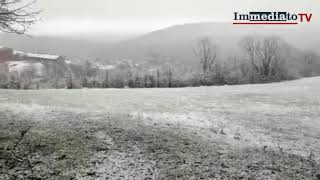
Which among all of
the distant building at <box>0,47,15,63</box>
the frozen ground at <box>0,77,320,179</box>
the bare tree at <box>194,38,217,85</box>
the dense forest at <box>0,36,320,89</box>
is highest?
the distant building at <box>0,47,15,63</box>

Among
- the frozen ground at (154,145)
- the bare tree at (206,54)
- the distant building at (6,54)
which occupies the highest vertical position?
the distant building at (6,54)

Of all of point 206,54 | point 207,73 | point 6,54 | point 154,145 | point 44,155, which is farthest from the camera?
point 6,54

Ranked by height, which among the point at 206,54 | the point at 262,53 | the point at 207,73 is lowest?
the point at 207,73

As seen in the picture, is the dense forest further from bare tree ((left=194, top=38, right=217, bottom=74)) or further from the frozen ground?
the frozen ground

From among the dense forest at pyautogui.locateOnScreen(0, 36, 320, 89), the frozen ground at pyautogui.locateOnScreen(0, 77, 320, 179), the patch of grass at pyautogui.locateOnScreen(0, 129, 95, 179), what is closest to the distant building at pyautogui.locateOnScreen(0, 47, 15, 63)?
the dense forest at pyautogui.locateOnScreen(0, 36, 320, 89)

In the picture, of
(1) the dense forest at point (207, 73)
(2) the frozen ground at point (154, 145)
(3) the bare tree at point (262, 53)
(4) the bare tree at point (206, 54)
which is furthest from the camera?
(4) the bare tree at point (206, 54)

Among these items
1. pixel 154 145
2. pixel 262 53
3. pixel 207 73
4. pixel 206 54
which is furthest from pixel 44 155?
pixel 206 54

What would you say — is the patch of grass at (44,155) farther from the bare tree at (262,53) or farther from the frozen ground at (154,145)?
the bare tree at (262,53)

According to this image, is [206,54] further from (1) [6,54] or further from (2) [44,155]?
(1) [6,54]

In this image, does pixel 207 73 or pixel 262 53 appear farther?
pixel 262 53

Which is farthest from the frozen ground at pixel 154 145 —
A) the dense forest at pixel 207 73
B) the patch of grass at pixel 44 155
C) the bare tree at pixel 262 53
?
the bare tree at pixel 262 53

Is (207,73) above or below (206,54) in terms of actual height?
below

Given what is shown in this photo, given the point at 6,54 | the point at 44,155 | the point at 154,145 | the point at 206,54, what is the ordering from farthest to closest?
the point at 6,54 → the point at 206,54 → the point at 154,145 → the point at 44,155

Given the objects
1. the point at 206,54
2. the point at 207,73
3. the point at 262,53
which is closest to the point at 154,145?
the point at 207,73
